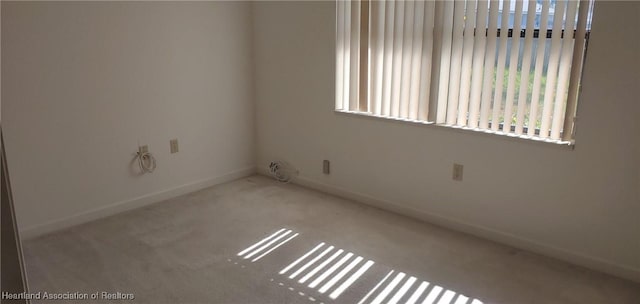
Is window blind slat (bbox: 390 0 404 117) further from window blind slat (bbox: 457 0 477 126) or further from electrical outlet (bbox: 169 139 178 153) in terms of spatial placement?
electrical outlet (bbox: 169 139 178 153)

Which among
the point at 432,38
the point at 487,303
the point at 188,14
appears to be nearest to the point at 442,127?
the point at 432,38

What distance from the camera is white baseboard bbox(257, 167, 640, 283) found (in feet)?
7.84

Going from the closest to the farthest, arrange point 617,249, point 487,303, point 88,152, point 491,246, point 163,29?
point 487,303 → point 617,249 → point 491,246 → point 88,152 → point 163,29

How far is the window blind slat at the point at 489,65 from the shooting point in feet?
8.29

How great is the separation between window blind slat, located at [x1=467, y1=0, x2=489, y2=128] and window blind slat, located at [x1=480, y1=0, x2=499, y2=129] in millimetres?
27

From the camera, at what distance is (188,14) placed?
3.32 metres

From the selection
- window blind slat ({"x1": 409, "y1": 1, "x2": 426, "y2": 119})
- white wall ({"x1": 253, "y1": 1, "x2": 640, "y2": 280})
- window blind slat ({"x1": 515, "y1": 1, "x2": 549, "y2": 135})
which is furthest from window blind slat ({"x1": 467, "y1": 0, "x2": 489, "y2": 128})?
window blind slat ({"x1": 409, "y1": 1, "x2": 426, "y2": 119})

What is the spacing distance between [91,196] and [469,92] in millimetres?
2508

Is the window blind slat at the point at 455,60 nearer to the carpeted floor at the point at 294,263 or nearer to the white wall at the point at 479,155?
the white wall at the point at 479,155

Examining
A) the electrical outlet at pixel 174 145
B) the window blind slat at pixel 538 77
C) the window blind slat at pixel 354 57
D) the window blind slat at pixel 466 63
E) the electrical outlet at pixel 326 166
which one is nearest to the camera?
the window blind slat at pixel 538 77

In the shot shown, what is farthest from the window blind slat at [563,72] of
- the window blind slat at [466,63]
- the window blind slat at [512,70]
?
the window blind slat at [466,63]

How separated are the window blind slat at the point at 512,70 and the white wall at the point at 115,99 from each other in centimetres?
211

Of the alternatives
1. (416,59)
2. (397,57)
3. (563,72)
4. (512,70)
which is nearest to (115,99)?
(397,57)

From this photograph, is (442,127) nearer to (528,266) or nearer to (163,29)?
(528,266)
